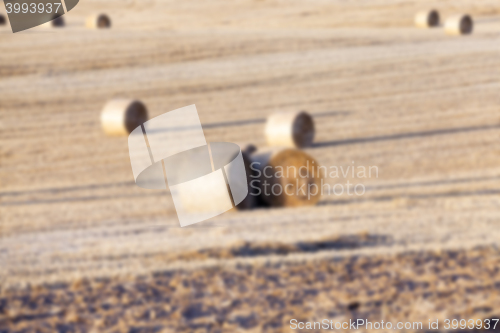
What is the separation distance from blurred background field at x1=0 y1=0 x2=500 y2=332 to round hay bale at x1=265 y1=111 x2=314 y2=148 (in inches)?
13.6

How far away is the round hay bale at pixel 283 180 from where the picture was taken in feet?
24.1

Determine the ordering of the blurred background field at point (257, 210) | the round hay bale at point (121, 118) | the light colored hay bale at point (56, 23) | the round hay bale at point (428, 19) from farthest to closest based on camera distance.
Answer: the light colored hay bale at point (56, 23) < the round hay bale at point (428, 19) < the round hay bale at point (121, 118) < the blurred background field at point (257, 210)

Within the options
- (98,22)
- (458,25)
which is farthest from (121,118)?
(98,22)

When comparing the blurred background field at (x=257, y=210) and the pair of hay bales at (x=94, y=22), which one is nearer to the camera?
the blurred background field at (x=257, y=210)

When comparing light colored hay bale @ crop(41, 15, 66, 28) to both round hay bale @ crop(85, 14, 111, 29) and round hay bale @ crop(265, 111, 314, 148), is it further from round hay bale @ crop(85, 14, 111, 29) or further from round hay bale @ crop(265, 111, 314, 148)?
round hay bale @ crop(265, 111, 314, 148)

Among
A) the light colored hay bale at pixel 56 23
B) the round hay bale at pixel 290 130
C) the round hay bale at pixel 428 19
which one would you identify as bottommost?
the round hay bale at pixel 428 19

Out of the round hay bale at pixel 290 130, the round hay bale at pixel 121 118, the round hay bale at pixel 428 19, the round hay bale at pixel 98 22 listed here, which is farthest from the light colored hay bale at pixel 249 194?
the round hay bale at pixel 98 22

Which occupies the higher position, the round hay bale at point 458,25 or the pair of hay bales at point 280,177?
the pair of hay bales at point 280,177

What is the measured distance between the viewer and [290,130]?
415 inches

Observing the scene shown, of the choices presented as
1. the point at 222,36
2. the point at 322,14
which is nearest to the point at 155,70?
the point at 222,36

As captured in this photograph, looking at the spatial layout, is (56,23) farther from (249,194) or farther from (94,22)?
(249,194)

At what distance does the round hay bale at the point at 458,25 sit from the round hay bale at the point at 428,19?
226cm

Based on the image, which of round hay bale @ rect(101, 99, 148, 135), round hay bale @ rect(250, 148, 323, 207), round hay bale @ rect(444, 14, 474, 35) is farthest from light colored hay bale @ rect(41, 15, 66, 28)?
round hay bale @ rect(250, 148, 323, 207)

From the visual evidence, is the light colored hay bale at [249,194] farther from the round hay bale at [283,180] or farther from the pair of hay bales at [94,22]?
the pair of hay bales at [94,22]
